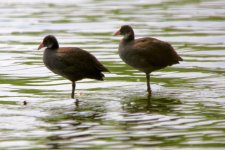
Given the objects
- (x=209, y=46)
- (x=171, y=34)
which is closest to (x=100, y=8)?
(x=171, y=34)

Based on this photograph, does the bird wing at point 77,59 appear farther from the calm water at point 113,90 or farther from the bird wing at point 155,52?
the bird wing at point 155,52

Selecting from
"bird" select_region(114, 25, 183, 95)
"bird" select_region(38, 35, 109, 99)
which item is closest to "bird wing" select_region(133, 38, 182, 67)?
"bird" select_region(114, 25, 183, 95)

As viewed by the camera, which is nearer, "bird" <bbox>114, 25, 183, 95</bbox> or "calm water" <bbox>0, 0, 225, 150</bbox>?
"calm water" <bbox>0, 0, 225, 150</bbox>

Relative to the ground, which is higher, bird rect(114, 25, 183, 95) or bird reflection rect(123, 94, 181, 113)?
bird rect(114, 25, 183, 95)

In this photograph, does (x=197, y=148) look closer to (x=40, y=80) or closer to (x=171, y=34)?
(x=40, y=80)

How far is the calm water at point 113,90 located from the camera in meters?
12.9

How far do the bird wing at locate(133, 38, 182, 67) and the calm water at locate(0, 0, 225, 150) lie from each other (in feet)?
2.03

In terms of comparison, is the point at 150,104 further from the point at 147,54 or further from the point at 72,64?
the point at 72,64

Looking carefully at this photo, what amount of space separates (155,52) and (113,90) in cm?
123

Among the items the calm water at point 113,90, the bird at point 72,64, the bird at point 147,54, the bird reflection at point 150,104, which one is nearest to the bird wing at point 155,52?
the bird at point 147,54

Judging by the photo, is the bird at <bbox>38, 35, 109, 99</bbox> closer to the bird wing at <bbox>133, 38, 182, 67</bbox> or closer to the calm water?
the calm water

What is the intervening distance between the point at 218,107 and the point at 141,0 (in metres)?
22.4

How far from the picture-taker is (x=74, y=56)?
54.9 ft

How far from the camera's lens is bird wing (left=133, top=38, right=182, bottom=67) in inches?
679
